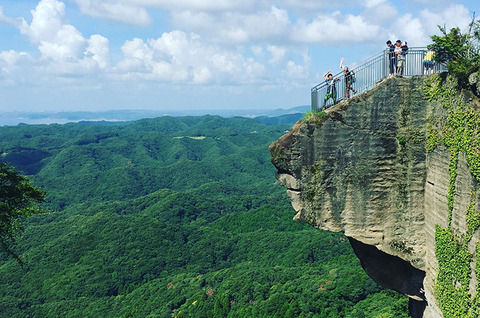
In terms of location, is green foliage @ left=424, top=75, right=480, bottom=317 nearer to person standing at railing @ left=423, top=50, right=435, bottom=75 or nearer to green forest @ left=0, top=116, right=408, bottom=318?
person standing at railing @ left=423, top=50, right=435, bottom=75

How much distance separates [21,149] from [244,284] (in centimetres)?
15001

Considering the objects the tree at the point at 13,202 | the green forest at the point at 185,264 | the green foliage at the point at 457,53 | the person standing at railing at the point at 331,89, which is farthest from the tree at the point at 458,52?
the green forest at the point at 185,264

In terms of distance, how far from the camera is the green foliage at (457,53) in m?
11.5

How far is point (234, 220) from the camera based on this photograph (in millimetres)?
91938

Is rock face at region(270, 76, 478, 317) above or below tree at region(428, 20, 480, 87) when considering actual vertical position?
below

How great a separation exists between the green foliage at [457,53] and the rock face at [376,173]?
139 cm

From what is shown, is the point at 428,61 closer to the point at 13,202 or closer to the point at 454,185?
the point at 454,185

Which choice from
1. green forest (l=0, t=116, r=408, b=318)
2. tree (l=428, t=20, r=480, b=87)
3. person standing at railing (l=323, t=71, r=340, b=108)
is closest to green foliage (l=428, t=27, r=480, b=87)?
tree (l=428, t=20, r=480, b=87)

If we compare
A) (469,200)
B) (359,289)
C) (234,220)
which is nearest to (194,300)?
(359,289)

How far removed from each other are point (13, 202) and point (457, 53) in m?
16.0

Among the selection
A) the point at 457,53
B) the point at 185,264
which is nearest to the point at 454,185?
the point at 457,53

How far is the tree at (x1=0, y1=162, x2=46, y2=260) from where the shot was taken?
1558 cm

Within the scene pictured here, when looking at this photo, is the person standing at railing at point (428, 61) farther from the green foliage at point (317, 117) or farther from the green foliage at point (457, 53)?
the green foliage at point (317, 117)

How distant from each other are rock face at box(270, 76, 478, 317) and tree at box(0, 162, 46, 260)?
9.85 m
